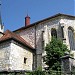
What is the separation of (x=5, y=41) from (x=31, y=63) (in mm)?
4925

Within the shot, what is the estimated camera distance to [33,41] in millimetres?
28000

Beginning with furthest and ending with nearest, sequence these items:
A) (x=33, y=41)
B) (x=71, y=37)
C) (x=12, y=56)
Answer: (x=33, y=41), (x=71, y=37), (x=12, y=56)

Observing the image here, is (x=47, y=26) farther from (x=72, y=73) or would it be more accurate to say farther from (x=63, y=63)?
(x=72, y=73)

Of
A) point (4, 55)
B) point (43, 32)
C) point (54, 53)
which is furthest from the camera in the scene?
point (43, 32)

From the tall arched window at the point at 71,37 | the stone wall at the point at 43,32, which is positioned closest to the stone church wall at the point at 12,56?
the stone wall at the point at 43,32

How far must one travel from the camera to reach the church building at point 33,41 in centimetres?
2238

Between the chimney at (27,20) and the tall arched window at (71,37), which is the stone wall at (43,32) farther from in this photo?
the chimney at (27,20)

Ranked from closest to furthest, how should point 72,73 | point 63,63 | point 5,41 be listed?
point 72,73 → point 63,63 → point 5,41

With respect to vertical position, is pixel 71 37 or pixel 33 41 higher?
pixel 71 37

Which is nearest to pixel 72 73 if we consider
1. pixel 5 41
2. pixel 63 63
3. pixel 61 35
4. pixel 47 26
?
pixel 63 63

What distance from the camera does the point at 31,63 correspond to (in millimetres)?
25906

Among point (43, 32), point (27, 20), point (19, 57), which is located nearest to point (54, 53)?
point (19, 57)

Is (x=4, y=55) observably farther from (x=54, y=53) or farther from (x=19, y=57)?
(x=54, y=53)

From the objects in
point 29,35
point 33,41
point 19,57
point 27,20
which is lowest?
point 19,57
